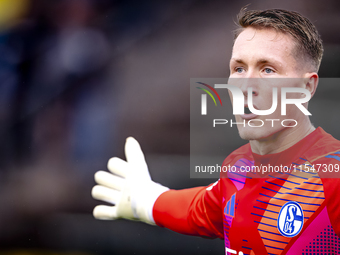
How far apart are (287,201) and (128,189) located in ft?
2.66

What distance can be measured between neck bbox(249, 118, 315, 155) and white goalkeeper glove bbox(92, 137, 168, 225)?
0.61m

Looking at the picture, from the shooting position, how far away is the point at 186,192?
1.69m

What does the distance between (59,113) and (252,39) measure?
3.77 feet

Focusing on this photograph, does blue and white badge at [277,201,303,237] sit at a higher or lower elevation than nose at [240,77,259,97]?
lower

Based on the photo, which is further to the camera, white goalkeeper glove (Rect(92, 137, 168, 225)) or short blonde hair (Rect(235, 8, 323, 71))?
white goalkeeper glove (Rect(92, 137, 168, 225))

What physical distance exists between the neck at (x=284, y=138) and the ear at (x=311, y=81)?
0.47 ft

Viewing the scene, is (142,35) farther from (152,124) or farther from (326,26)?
(326,26)

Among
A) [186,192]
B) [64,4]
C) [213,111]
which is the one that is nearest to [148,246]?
[186,192]

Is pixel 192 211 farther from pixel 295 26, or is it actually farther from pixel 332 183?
pixel 295 26

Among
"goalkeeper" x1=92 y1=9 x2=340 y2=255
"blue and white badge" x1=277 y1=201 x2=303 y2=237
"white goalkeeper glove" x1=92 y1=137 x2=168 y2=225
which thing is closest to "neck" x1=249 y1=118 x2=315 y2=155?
"goalkeeper" x1=92 y1=9 x2=340 y2=255

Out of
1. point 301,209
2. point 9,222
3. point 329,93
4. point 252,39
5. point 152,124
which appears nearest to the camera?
point 301,209

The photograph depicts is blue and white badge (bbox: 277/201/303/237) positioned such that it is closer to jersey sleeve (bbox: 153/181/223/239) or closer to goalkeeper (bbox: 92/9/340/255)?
goalkeeper (bbox: 92/9/340/255)

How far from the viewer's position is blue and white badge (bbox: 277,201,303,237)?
130 cm

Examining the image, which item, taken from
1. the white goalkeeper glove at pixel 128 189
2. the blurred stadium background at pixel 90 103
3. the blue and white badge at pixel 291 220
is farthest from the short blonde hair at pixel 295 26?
the white goalkeeper glove at pixel 128 189
